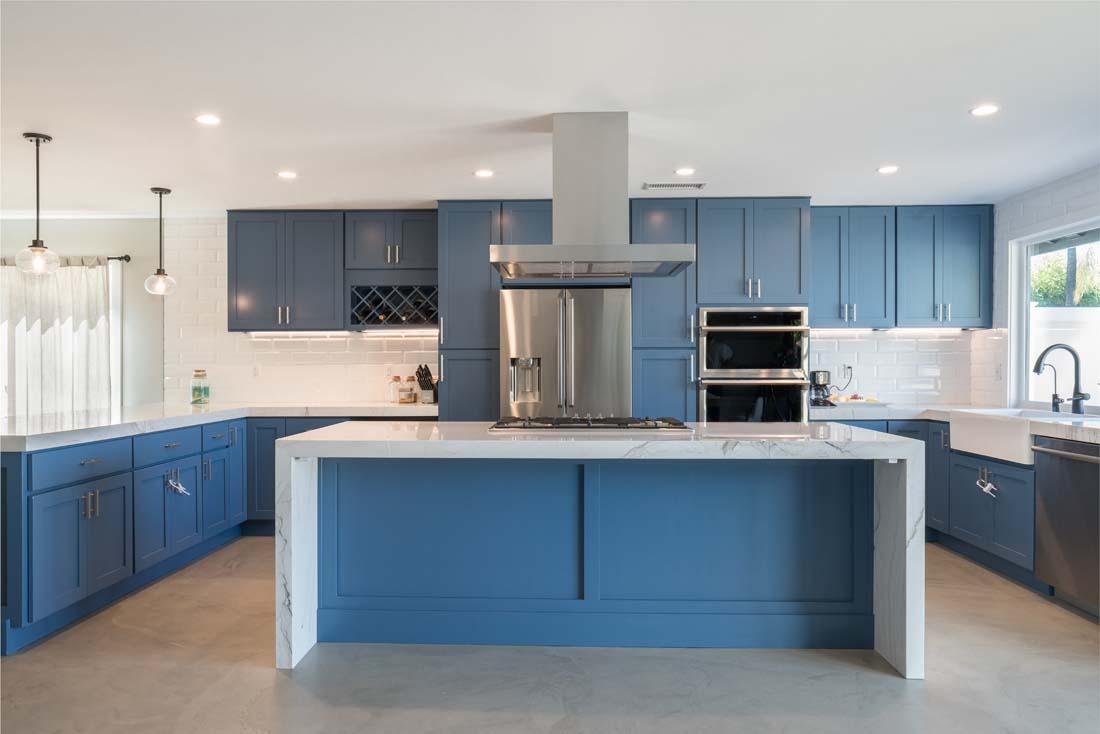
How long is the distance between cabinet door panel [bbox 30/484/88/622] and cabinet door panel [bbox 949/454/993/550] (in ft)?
15.4

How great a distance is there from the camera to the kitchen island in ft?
9.46

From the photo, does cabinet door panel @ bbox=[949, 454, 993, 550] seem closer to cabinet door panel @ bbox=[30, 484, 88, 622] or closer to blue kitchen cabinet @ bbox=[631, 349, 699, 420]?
blue kitchen cabinet @ bbox=[631, 349, 699, 420]

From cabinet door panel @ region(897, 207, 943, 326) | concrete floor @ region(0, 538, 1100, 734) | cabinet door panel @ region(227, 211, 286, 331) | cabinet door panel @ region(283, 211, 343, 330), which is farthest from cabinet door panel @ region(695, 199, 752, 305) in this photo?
cabinet door panel @ region(227, 211, 286, 331)

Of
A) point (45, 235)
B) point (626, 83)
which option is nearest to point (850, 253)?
point (626, 83)

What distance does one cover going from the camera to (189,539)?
13.6 feet

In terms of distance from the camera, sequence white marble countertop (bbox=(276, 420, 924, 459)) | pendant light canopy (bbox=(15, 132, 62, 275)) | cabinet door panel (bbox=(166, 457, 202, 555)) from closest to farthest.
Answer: white marble countertop (bbox=(276, 420, 924, 459)) → pendant light canopy (bbox=(15, 132, 62, 275)) → cabinet door panel (bbox=(166, 457, 202, 555))

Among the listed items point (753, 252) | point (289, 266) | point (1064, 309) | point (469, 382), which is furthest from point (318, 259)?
point (1064, 309)

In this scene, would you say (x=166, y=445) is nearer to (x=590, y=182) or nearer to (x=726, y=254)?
(x=590, y=182)

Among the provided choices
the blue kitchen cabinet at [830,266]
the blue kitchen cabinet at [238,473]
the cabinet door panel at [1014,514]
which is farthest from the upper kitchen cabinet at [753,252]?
the blue kitchen cabinet at [238,473]

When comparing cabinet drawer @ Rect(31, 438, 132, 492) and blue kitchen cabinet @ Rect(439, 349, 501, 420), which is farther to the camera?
blue kitchen cabinet @ Rect(439, 349, 501, 420)

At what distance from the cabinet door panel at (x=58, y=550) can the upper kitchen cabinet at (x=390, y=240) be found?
2657 mm

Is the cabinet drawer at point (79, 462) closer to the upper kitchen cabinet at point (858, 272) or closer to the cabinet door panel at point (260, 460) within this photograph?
the cabinet door panel at point (260, 460)

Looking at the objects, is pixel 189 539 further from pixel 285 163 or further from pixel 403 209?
pixel 403 209

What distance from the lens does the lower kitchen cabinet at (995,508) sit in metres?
3.69
